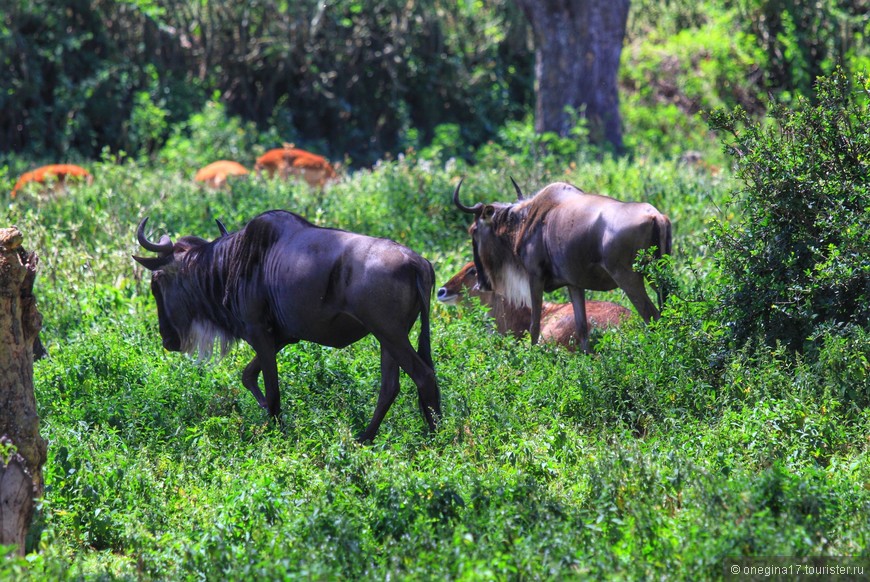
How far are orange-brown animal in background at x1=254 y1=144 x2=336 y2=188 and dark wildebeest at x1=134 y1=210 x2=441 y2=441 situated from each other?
7322mm

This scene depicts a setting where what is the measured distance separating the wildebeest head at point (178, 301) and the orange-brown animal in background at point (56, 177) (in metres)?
5.66

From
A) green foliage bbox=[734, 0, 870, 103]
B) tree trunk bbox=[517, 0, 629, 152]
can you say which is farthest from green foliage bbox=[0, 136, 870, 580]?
green foliage bbox=[734, 0, 870, 103]

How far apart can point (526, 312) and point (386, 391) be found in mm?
2827

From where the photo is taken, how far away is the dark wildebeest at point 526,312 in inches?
345

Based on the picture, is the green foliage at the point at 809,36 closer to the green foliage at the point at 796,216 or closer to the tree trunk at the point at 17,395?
the green foliage at the point at 796,216

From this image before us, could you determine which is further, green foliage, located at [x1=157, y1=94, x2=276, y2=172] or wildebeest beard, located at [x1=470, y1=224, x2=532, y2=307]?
green foliage, located at [x1=157, y1=94, x2=276, y2=172]

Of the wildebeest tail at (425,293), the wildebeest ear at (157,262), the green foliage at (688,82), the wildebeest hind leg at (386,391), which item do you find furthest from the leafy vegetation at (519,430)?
the green foliage at (688,82)

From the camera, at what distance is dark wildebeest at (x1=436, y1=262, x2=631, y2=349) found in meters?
8.76

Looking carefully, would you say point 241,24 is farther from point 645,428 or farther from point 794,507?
point 794,507

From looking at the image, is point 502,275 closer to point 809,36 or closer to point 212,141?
point 212,141

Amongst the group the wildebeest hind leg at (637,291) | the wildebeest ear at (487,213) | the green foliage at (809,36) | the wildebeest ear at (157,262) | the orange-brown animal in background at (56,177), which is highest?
the green foliage at (809,36)

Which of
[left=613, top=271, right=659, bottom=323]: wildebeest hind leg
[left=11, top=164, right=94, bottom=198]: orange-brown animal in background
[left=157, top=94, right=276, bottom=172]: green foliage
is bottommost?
[left=157, top=94, right=276, bottom=172]: green foliage

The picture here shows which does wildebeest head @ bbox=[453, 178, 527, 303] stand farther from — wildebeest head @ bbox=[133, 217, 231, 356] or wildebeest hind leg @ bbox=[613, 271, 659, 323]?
wildebeest head @ bbox=[133, 217, 231, 356]

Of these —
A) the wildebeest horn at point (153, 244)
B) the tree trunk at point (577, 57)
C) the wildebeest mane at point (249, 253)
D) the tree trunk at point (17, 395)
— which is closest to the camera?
the tree trunk at point (17, 395)
